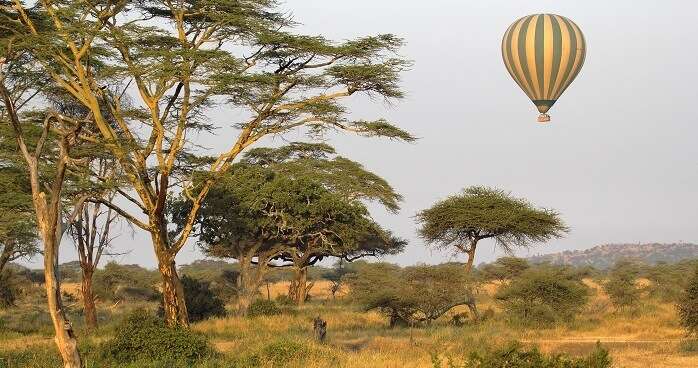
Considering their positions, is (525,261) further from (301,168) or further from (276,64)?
(276,64)

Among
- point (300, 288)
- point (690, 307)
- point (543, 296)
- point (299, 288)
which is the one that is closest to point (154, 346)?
point (690, 307)

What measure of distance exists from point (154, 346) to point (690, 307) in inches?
576

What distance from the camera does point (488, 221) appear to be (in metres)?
35.3

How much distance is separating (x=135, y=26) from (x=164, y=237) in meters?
5.36

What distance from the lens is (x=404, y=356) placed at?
1655cm

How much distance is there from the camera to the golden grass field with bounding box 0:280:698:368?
1643 cm

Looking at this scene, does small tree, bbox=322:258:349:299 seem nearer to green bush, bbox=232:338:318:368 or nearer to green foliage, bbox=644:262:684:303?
green foliage, bbox=644:262:684:303

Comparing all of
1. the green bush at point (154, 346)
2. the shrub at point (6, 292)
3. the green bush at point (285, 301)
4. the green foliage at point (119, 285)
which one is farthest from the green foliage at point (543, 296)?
the green foliage at point (119, 285)

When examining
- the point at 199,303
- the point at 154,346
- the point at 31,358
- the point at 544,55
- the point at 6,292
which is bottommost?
the point at 31,358

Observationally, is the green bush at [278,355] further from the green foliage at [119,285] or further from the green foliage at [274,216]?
the green foliage at [119,285]

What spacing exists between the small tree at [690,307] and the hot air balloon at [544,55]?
10.3m

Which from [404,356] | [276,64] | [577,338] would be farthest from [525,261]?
[404,356]

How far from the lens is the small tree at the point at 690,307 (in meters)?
22.3

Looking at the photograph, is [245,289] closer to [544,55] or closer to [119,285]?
[544,55]
